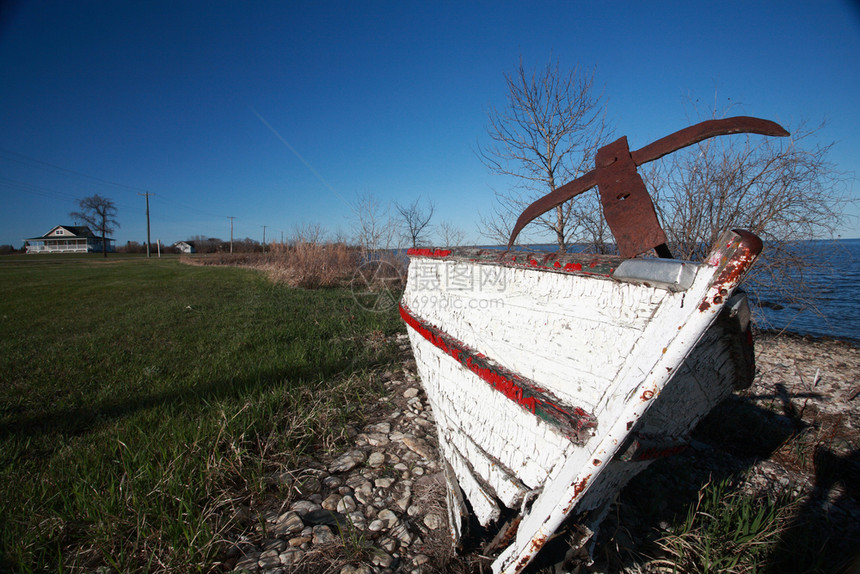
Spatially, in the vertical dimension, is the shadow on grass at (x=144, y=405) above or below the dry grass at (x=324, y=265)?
below

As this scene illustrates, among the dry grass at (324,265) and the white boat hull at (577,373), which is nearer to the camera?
the white boat hull at (577,373)

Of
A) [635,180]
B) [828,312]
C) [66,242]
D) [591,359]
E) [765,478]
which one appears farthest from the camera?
[66,242]

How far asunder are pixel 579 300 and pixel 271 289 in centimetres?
1155

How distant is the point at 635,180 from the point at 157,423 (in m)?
3.58

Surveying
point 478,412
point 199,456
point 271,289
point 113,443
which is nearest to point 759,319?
point 478,412

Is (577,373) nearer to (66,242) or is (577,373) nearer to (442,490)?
(442,490)

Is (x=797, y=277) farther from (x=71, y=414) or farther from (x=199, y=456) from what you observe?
(x=71, y=414)

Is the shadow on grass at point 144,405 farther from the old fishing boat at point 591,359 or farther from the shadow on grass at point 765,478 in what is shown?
the shadow on grass at point 765,478

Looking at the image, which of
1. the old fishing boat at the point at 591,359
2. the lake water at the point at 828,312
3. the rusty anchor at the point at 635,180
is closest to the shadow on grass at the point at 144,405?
the old fishing boat at the point at 591,359

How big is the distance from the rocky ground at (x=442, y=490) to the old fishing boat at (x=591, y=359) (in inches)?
15.8

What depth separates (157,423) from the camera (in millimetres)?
2795

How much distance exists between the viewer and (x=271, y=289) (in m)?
11.3

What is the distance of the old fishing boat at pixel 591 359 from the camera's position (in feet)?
3.07

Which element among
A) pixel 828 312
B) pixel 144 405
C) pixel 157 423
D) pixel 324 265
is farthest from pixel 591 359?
pixel 324 265
